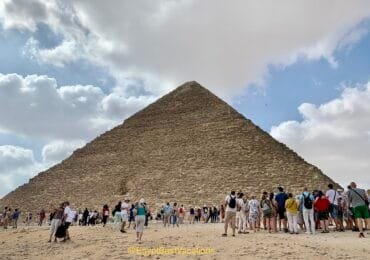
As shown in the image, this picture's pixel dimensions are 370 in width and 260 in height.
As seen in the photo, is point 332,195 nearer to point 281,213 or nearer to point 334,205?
point 334,205

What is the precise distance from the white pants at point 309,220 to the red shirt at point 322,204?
471mm

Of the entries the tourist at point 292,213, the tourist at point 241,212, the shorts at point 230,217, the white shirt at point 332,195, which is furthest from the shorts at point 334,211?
the shorts at point 230,217

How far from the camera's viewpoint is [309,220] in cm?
1224

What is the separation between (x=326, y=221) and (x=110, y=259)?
20.3ft

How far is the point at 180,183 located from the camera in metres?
37.4

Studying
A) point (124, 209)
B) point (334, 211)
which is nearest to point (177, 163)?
point (124, 209)

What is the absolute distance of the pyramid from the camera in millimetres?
35625

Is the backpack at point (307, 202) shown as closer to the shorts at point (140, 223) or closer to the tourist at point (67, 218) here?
the shorts at point (140, 223)

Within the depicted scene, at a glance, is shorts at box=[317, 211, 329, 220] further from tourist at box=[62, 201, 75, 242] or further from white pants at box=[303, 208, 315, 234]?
tourist at box=[62, 201, 75, 242]

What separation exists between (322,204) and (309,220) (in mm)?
621

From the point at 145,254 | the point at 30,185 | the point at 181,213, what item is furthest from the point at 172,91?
the point at 145,254

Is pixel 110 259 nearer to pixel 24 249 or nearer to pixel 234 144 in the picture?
pixel 24 249

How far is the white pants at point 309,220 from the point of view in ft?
39.4

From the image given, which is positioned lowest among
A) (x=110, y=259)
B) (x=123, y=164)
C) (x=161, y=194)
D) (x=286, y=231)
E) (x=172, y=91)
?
(x=110, y=259)
